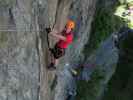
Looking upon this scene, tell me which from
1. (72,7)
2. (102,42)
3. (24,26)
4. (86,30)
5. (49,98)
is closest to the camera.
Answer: (24,26)

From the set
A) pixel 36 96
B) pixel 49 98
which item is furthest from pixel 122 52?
pixel 36 96

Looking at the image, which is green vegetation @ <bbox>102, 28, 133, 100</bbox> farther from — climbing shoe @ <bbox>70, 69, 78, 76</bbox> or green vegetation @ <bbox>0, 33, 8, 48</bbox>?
green vegetation @ <bbox>0, 33, 8, 48</bbox>

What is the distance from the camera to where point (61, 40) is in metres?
10.5

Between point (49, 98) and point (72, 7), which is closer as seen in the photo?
point (49, 98)

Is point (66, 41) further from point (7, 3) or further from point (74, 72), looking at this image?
point (74, 72)

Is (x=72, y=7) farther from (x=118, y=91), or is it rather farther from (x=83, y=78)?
(x=118, y=91)

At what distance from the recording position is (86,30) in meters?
17.6

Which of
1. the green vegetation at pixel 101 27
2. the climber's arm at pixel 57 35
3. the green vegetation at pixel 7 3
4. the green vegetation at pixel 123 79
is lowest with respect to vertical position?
the green vegetation at pixel 123 79

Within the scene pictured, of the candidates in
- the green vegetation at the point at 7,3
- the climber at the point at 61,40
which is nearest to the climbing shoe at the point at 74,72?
the climber at the point at 61,40

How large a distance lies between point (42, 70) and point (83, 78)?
791 centimetres

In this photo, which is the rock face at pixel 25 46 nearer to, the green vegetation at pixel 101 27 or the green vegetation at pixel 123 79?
the green vegetation at pixel 101 27

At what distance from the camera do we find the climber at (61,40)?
10062mm

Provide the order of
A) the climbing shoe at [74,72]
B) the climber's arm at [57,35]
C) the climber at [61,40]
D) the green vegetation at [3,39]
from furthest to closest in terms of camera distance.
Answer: the climbing shoe at [74,72] → the climber at [61,40] → the climber's arm at [57,35] → the green vegetation at [3,39]

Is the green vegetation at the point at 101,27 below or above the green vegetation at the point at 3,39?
below
